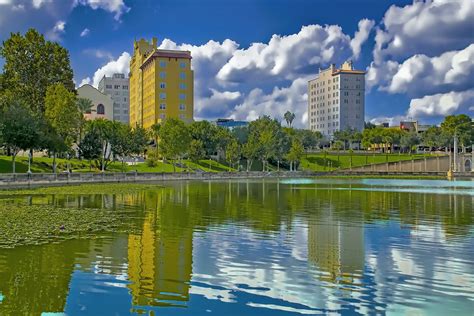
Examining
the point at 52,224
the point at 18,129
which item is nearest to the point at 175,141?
the point at 18,129

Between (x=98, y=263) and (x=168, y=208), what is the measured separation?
21.7m

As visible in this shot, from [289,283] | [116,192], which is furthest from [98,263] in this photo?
[116,192]

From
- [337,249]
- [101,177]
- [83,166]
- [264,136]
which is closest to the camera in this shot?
[337,249]

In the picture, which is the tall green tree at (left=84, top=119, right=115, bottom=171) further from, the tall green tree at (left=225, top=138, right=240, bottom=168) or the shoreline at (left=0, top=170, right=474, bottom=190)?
the tall green tree at (left=225, top=138, right=240, bottom=168)

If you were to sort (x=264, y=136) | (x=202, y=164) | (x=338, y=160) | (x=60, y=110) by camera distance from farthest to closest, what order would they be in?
(x=338, y=160) → (x=264, y=136) → (x=202, y=164) → (x=60, y=110)

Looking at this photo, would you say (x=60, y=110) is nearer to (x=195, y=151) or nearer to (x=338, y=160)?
(x=195, y=151)

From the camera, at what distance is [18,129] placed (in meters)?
73.0

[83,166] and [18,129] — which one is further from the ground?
[18,129]

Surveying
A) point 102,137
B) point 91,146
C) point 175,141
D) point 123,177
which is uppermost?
point 102,137

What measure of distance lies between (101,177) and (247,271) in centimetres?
6564

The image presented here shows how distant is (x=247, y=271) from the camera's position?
17.7 meters

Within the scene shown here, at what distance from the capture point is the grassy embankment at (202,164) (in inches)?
3585

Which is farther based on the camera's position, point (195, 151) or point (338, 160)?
point (338, 160)

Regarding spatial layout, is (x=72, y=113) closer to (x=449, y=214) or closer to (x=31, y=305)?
(x=449, y=214)
